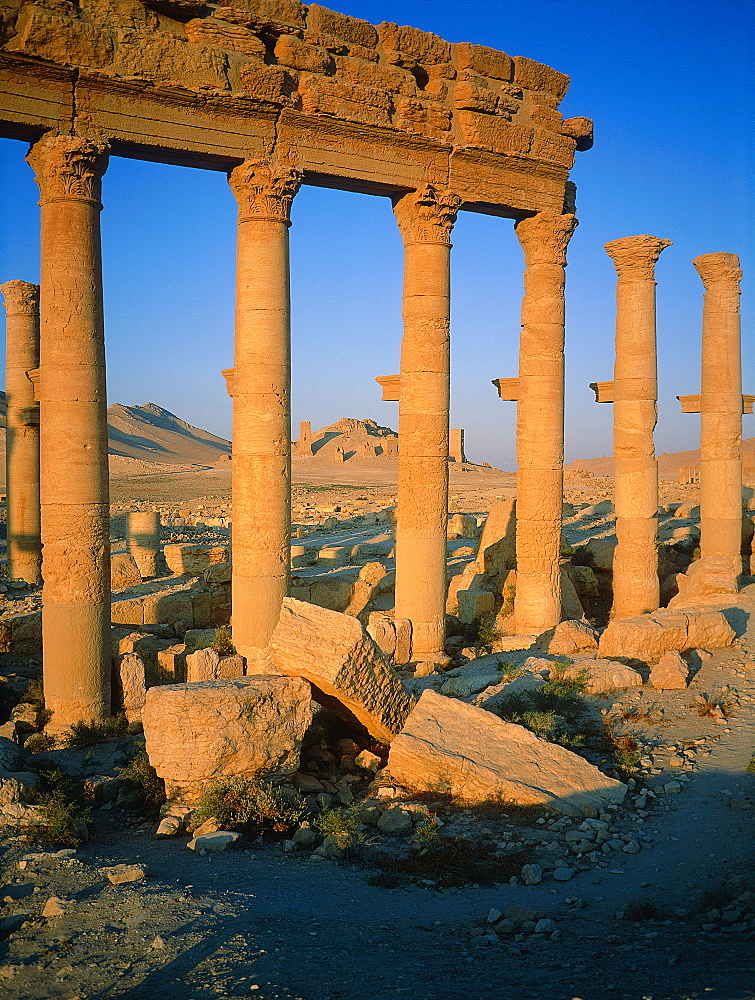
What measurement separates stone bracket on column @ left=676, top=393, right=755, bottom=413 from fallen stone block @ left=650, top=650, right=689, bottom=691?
1064 cm

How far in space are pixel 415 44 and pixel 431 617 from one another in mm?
9795

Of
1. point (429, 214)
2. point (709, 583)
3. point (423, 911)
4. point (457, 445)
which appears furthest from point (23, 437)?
point (457, 445)

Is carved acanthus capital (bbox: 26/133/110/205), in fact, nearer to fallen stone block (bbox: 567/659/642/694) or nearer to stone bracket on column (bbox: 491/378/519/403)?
stone bracket on column (bbox: 491/378/519/403)

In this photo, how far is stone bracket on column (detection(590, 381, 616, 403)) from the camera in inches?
705

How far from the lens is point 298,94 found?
43.0 ft

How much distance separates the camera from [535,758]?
29.0ft

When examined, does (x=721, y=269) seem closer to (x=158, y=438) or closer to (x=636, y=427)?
(x=636, y=427)

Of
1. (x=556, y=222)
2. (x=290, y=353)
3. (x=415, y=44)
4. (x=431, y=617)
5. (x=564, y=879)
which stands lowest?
(x=564, y=879)

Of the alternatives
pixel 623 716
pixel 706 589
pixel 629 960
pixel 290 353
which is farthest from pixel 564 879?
pixel 706 589

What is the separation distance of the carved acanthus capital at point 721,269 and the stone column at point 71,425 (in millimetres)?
14430

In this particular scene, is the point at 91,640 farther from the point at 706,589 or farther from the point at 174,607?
the point at 706,589

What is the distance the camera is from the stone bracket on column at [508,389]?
54.1 feet

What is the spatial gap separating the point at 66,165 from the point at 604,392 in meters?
11.6

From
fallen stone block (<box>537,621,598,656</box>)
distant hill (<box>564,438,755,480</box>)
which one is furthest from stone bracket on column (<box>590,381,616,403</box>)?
distant hill (<box>564,438,755,480</box>)
